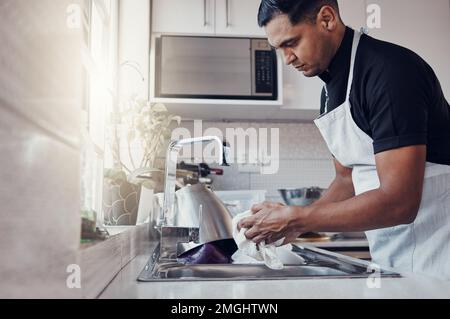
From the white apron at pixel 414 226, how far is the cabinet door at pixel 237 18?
3.55 feet

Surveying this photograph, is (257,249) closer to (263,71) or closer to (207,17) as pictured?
(263,71)

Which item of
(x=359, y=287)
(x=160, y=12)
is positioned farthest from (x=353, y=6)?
(x=359, y=287)

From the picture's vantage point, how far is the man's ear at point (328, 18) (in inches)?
40.5

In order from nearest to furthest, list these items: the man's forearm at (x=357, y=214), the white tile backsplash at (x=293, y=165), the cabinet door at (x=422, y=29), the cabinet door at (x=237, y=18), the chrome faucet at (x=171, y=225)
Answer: the man's forearm at (x=357, y=214) < the chrome faucet at (x=171, y=225) < the cabinet door at (x=237, y=18) < the cabinet door at (x=422, y=29) < the white tile backsplash at (x=293, y=165)

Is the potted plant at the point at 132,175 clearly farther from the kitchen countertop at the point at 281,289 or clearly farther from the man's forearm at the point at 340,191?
the kitchen countertop at the point at 281,289

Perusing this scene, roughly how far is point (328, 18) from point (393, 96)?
30 centimetres

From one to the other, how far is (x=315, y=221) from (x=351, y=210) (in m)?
0.08

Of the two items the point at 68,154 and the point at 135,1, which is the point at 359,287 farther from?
the point at 135,1

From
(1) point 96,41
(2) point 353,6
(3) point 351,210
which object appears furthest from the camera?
(2) point 353,6

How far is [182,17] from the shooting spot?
2.06 metres

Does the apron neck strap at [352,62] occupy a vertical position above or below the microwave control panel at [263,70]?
below

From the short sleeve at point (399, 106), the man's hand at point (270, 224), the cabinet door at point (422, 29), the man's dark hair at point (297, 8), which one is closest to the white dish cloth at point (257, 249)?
the man's hand at point (270, 224)

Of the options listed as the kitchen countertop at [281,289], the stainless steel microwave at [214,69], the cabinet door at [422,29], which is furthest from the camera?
the cabinet door at [422,29]
